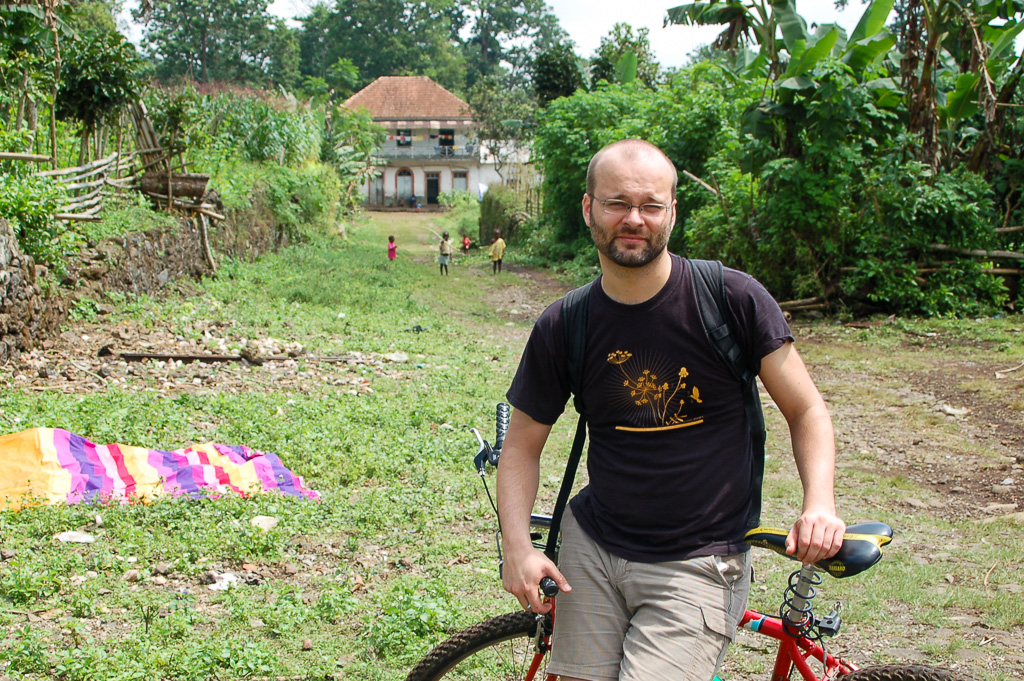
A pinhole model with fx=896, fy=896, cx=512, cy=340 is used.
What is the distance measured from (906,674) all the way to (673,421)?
834 millimetres

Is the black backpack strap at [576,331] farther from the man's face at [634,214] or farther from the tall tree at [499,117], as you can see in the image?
the tall tree at [499,117]

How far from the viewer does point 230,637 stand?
3.76 meters

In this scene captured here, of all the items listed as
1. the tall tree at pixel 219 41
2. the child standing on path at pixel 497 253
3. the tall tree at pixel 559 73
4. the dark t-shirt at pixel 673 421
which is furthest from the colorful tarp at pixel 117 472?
the tall tree at pixel 219 41

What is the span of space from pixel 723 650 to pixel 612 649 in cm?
27

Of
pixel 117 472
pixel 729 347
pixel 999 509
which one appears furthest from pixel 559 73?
pixel 729 347

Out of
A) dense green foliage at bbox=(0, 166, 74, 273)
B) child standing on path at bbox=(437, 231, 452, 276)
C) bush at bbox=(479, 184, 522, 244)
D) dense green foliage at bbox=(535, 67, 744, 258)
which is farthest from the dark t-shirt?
bush at bbox=(479, 184, 522, 244)

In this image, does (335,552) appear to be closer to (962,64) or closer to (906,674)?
(906,674)

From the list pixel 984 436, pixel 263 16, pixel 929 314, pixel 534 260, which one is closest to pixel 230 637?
pixel 984 436

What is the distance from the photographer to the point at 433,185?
51.5 metres

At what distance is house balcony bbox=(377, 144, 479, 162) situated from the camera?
50125mm

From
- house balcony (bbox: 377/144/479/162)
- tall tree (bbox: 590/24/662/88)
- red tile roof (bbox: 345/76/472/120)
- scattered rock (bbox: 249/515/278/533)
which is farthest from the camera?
red tile roof (bbox: 345/76/472/120)

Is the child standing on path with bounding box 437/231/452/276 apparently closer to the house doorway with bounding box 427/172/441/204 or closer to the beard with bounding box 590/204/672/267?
the beard with bounding box 590/204/672/267

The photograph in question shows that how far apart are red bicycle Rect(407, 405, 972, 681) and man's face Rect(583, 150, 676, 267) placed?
0.72 metres

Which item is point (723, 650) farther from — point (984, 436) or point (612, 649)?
point (984, 436)
